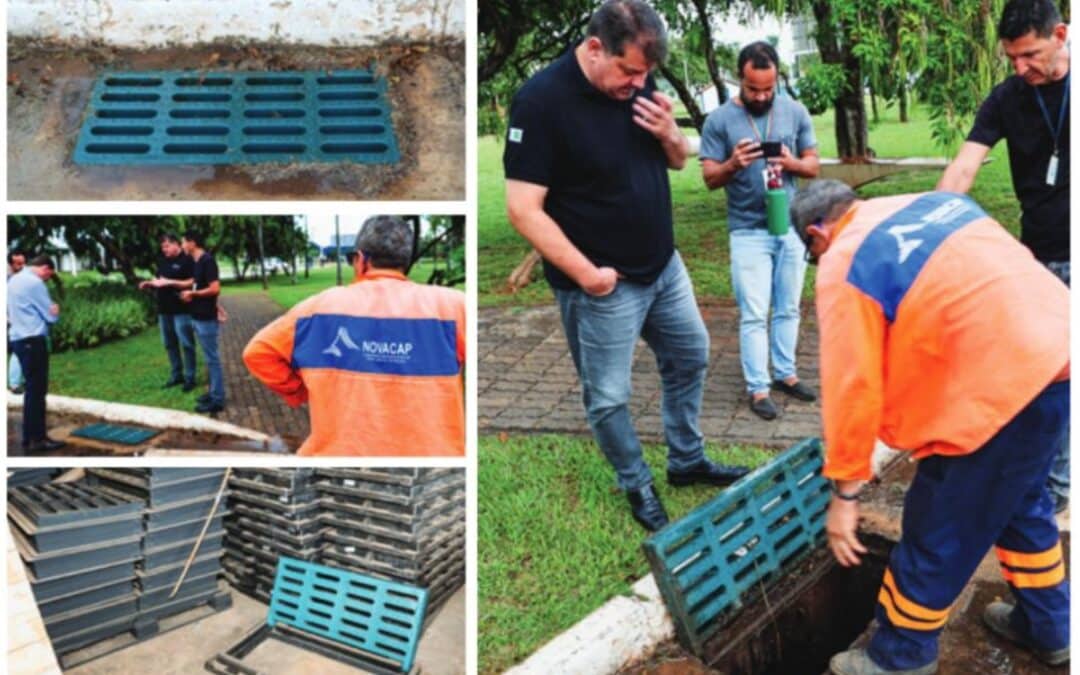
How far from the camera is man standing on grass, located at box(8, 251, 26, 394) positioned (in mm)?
2225

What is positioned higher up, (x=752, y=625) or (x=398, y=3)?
(x=398, y=3)

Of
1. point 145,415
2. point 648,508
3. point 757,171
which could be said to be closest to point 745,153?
point 757,171

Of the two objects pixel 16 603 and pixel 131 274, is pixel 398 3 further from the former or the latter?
pixel 16 603

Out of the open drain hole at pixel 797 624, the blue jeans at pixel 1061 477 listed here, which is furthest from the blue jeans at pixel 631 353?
the blue jeans at pixel 1061 477

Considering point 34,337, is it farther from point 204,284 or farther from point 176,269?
point 204,284

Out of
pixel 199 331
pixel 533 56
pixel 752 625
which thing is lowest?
pixel 752 625

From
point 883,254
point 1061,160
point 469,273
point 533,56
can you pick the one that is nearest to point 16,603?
point 469,273

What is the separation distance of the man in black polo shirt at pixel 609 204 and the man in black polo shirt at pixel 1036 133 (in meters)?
0.89

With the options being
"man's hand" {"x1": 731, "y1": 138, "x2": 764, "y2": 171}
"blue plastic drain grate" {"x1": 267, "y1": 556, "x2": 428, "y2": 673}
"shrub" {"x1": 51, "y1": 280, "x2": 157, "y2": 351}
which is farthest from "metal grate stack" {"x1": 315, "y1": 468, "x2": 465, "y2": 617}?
"man's hand" {"x1": 731, "y1": 138, "x2": 764, "y2": 171}

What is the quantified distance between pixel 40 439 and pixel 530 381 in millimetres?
2173

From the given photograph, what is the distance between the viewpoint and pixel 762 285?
11.5 feet

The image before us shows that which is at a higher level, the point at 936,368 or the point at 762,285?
the point at 762,285

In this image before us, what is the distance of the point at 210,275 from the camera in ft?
8.77

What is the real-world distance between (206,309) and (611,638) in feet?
5.02
